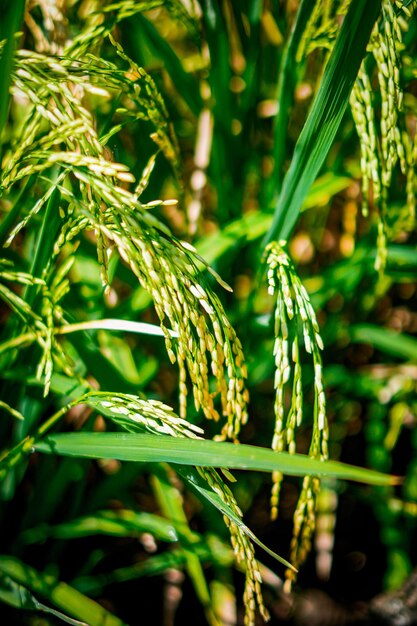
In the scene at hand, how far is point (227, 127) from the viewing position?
96 centimetres

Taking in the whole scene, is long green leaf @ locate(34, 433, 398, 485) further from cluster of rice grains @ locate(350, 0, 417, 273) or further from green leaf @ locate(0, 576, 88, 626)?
cluster of rice grains @ locate(350, 0, 417, 273)

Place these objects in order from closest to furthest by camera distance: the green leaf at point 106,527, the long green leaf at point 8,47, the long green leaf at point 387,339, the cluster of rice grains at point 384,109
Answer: the long green leaf at point 8,47, the cluster of rice grains at point 384,109, the green leaf at point 106,527, the long green leaf at point 387,339

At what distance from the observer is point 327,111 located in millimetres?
646

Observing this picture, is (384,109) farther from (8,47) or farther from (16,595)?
(16,595)

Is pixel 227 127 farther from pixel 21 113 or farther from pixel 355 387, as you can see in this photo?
pixel 355 387

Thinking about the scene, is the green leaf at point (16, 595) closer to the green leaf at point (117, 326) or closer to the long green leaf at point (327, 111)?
the green leaf at point (117, 326)

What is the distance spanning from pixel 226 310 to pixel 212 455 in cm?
41

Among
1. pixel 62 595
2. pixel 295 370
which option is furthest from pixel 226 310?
pixel 62 595

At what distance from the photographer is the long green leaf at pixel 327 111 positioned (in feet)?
1.87

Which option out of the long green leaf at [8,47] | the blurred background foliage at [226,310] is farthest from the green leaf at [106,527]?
the long green leaf at [8,47]

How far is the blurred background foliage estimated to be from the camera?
775 mm

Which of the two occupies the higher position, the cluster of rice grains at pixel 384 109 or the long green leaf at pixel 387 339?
the cluster of rice grains at pixel 384 109

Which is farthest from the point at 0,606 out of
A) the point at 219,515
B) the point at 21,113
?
the point at 21,113

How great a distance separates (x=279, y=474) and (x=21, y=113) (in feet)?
2.56
